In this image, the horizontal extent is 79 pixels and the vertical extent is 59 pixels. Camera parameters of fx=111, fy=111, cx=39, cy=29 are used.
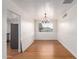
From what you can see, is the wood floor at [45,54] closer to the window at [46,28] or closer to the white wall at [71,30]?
the white wall at [71,30]

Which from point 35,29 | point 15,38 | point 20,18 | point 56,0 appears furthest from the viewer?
point 35,29

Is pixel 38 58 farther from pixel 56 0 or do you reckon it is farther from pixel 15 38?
pixel 15 38

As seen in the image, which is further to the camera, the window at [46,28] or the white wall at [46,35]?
the window at [46,28]

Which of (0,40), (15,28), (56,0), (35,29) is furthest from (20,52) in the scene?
(35,29)

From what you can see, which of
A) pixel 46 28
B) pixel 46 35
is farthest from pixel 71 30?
pixel 46 28

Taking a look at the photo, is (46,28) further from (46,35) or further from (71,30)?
(71,30)

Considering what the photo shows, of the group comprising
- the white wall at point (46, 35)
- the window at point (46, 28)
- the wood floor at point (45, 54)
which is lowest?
the wood floor at point (45, 54)

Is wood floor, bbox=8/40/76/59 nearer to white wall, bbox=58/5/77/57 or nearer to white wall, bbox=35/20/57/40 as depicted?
white wall, bbox=58/5/77/57

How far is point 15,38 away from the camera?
820 centimetres

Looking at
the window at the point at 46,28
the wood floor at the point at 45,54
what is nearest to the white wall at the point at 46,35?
the window at the point at 46,28

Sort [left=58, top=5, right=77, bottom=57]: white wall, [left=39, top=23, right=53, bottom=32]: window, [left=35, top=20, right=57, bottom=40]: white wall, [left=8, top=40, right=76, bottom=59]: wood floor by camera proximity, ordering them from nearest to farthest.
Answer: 1. [left=58, top=5, right=77, bottom=57]: white wall
2. [left=8, top=40, right=76, bottom=59]: wood floor
3. [left=35, top=20, right=57, bottom=40]: white wall
4. [left=39, top=23, right=53, bottom=32]: window

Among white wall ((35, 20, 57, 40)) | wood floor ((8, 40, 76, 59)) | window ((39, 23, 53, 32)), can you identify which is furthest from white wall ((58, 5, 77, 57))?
window ((39, 23, 53, 32))

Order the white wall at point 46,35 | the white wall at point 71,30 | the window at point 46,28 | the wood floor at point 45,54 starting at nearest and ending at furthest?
the white wall at point 71,30, the wood floor at point 45,54, the white wall at point 46,35, the window at point 46,28

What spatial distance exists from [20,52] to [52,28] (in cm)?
817
